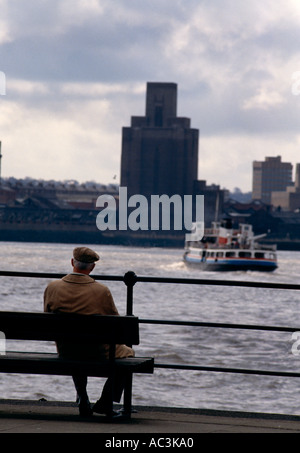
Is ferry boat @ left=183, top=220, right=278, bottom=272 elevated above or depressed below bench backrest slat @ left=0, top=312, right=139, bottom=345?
below

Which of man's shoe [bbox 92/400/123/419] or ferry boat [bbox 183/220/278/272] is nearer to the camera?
man's shoe [bbox 92/400/123/419]

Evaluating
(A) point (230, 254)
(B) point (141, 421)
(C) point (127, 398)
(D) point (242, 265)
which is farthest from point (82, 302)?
(A) point (230, 254)

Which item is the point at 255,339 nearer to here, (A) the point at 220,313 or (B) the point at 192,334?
A: (B) the point at 192,334

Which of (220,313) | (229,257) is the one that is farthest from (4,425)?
(229,257)

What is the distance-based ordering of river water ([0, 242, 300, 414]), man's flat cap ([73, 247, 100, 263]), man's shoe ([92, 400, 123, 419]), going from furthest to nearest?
river water ([0, 242, 300, 414]), man's flat cap ([73, 247, 100, 263]), man's shoe ([92, 400, 123, 419])

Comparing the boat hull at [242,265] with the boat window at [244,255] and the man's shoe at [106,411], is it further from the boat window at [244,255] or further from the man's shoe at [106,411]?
the man's shoe at [106,411]

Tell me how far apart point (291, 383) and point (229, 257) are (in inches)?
2715

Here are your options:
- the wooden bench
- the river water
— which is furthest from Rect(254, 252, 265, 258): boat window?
the wooden bench

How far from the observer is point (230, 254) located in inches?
3408

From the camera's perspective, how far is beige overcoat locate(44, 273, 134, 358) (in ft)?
19.8

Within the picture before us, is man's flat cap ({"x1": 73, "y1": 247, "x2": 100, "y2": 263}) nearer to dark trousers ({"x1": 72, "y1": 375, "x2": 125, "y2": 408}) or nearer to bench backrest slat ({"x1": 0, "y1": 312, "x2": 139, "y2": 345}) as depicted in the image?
bench backrest slat ({"x1": 0, "y1": 312, "x2": 139, "y2": 345})

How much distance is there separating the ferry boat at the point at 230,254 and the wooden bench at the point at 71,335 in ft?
257

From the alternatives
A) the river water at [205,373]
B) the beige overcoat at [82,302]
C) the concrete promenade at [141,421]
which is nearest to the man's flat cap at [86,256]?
the beige overcoat at [82,302]

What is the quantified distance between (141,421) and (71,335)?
77 centimetres
